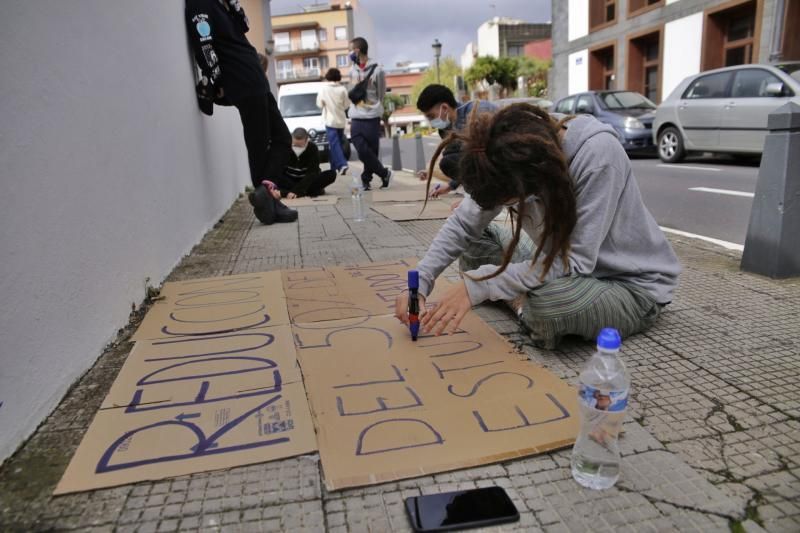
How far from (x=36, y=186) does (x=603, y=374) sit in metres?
2.01

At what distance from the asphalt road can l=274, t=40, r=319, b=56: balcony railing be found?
5855cm

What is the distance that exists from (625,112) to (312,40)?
189 ft

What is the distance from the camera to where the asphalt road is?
5.39 meters

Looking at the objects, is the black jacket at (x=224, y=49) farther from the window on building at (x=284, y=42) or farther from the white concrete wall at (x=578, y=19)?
the window on building at (x=284, y=42)

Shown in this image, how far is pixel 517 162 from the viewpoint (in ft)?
6.16

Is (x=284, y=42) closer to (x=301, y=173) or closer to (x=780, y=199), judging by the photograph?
(x=301, y=173)

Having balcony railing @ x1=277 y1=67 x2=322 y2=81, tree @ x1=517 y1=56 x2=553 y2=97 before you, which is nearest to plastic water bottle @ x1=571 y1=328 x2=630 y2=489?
tree @ x1=517 y1=56 x2=553 y2=97

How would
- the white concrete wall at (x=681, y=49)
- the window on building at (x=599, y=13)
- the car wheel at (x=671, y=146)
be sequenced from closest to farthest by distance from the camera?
1. the car wheel at (x=671, y=146)
2. the white concrete wall at (x=681, y=49)
3. the window on building at (x=599, y=13)

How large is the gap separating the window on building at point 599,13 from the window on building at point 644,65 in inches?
82.3

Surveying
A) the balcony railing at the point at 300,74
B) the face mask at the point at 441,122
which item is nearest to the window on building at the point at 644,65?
the face mask at the point at 441,122

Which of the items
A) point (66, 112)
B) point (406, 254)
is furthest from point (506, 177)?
point (406, 254)

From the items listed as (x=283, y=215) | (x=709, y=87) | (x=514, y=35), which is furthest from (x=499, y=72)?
(x=283, y=215)

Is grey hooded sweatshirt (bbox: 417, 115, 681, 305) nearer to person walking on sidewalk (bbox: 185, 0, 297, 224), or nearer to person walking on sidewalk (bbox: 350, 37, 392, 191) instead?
person walking on sidewalk (bbox: 185, 0, 297, 224)

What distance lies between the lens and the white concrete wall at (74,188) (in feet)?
6.36
